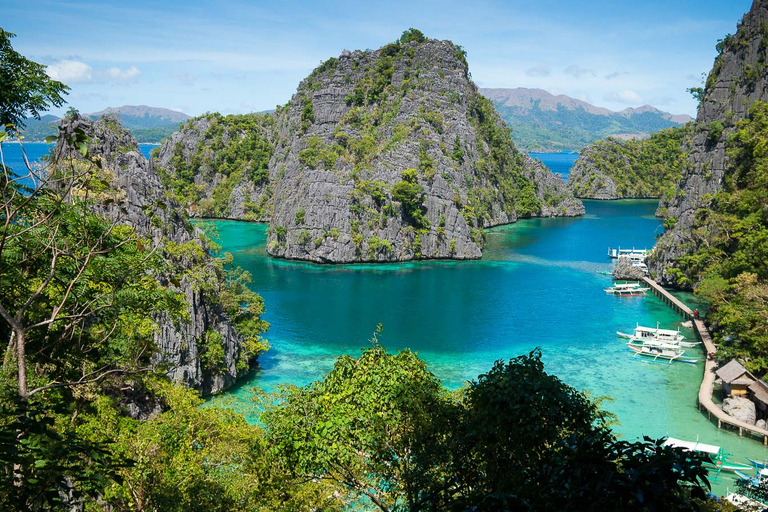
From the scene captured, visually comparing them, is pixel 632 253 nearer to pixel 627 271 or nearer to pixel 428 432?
pixel 627 271

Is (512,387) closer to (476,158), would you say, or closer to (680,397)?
(680,397)

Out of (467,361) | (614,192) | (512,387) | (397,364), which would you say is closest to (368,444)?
A: (397,364)

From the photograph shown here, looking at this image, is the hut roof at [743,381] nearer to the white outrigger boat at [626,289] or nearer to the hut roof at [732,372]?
the hut roof at [732,372]

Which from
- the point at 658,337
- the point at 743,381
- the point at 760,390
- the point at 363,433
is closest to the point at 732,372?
the point at 743,381

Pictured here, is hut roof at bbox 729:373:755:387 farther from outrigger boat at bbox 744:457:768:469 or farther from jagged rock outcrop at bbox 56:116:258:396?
jagged rock outcrop at bbox 56:116:258:396

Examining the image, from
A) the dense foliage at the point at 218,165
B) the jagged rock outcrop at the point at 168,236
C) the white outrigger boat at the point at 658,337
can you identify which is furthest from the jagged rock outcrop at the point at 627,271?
the dense foliage at the point at 218,165

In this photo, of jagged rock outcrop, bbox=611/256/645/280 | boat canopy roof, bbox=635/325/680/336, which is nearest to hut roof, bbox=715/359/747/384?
boat canopy roof, bbox=635/325/680/336
